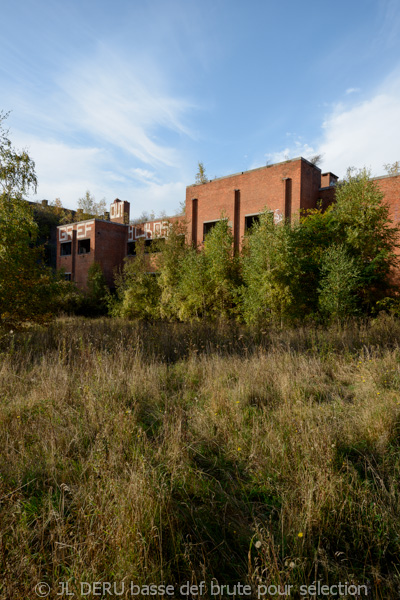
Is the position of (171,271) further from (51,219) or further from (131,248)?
(51,219)

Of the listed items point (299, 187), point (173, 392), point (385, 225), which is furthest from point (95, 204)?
point (173, 392)

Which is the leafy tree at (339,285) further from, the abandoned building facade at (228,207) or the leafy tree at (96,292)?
the leafy tree at (96,292)

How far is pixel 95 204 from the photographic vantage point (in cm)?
5147

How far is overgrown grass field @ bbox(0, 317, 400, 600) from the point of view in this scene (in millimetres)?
1989

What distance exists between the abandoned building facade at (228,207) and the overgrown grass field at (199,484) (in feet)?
40.7

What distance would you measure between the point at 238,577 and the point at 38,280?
351 inches

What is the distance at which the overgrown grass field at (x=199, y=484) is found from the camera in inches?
78.3

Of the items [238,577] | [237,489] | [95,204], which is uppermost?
[95,204]

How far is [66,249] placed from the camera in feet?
123

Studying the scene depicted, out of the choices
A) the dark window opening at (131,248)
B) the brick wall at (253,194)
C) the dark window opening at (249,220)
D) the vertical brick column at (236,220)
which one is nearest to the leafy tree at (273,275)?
the brick wall at (253,194)

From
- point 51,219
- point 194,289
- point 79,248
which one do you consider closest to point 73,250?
point 79,248

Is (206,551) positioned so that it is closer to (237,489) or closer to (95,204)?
(237,489)

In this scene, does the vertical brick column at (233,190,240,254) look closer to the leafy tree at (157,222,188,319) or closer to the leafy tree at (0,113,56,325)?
the leafy tree at (157,222,188,319)

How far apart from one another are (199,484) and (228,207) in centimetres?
2280
